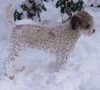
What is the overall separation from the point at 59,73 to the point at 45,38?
536 millimetres

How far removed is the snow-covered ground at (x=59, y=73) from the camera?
4.81 m

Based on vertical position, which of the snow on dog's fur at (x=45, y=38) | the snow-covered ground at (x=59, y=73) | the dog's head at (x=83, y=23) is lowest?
the snow-covered ground at (x=59, y=73)

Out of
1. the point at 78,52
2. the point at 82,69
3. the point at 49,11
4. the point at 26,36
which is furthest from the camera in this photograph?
the point at 49,11

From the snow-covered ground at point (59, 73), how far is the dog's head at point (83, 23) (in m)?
0.59

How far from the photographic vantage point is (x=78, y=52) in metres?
5.53

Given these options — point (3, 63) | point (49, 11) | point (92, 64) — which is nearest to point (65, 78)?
point (92, 64)

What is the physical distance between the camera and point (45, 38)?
483cm

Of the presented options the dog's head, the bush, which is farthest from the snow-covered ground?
the dog's head

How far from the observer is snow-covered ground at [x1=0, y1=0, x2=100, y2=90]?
189 inches

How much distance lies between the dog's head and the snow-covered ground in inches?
23.3

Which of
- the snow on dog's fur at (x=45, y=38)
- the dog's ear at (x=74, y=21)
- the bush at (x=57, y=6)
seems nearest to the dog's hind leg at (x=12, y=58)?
the snow on dog's fur at (x=45, y=38)

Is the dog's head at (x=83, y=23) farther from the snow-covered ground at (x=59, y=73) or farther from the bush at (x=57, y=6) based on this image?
the bush at (x=57, y=6)

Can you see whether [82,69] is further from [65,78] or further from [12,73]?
[12,73]

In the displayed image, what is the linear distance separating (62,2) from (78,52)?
2.56 feet
